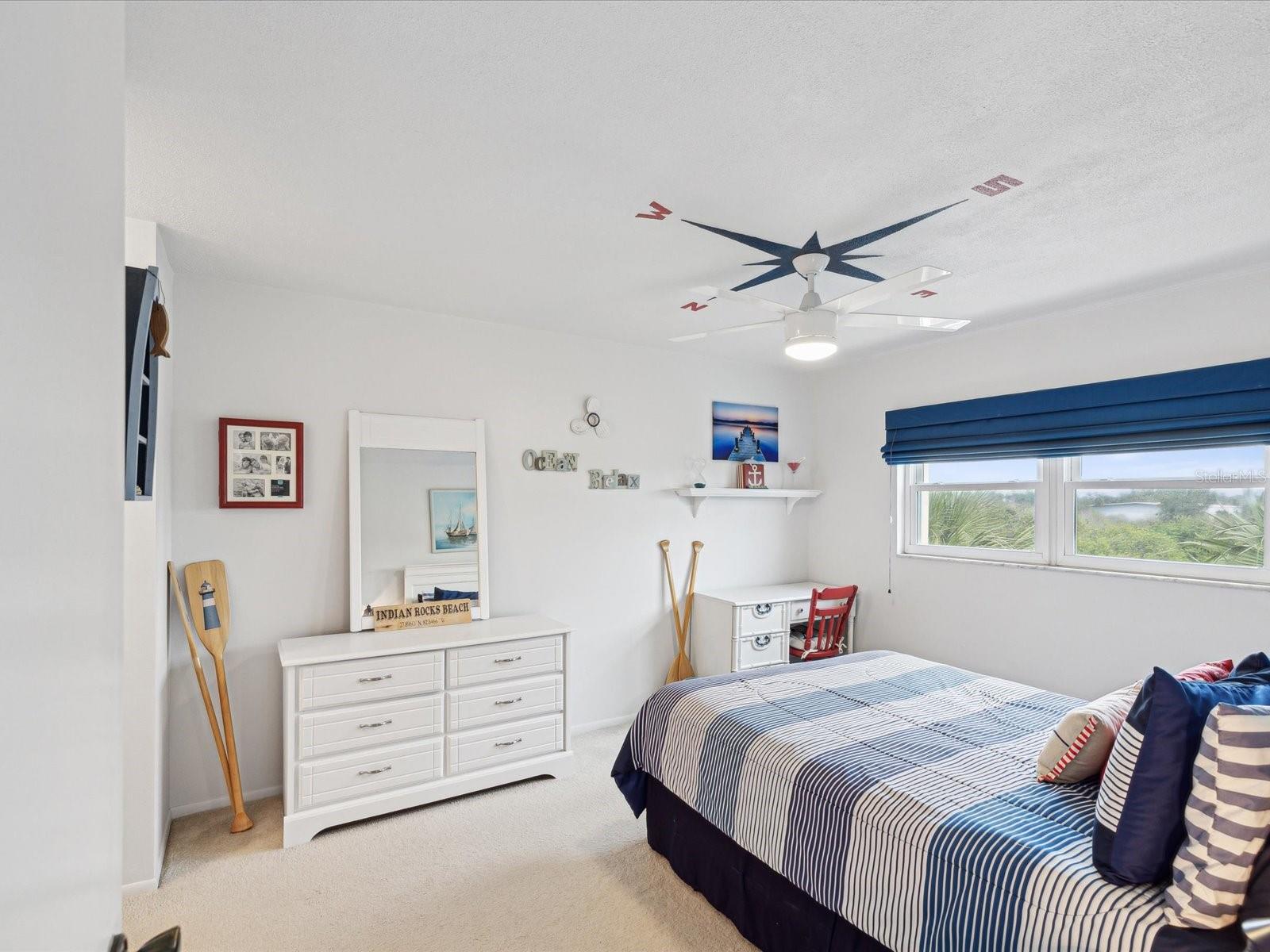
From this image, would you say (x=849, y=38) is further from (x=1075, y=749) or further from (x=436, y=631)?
(x=436, y=631)

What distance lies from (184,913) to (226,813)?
78 cm

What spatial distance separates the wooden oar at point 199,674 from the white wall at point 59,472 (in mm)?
2281

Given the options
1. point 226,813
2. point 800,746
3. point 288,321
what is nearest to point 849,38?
point 800,746

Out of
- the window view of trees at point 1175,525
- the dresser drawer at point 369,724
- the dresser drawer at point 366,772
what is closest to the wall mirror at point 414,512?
the dresser drawer at point 369,724

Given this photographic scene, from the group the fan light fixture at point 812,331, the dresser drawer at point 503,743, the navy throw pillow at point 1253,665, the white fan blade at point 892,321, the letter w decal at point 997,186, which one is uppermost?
the letter w decal at point 997,186

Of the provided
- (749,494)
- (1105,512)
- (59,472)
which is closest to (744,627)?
(749,494)

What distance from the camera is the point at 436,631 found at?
3389 millimetres

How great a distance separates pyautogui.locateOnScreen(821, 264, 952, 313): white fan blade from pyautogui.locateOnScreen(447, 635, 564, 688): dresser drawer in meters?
2.17

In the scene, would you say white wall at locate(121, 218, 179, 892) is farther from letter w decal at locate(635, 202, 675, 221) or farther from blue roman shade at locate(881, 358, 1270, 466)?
blue roman shade at locate(881, 358, 1270, 466)

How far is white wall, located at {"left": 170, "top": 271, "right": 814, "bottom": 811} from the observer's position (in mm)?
3105

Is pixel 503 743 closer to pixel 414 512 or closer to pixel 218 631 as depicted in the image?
pixel 414 512

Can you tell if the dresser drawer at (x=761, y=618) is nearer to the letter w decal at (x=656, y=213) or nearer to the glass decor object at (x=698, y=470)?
the glass decor object at (x=698, y=470)

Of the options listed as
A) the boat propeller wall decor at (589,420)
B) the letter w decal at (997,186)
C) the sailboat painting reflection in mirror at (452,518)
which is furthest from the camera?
the boat propeller wall decor at (589,420)

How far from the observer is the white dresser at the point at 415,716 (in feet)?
9.37
